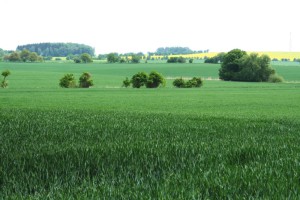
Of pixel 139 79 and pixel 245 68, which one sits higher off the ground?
pixel 245 68

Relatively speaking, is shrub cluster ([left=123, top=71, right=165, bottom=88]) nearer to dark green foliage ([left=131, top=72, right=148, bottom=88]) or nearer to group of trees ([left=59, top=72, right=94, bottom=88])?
dark green foliage ([left=131, top=72, right=148, bottom=88])

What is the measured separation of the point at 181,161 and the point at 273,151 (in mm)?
2445

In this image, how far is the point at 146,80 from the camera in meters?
86.0

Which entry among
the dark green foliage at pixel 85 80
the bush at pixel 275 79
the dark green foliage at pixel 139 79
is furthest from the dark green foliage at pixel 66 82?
the bush at pixel 275 79

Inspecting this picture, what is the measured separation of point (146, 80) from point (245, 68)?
1529 inches

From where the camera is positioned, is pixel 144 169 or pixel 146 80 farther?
pixel 146 80

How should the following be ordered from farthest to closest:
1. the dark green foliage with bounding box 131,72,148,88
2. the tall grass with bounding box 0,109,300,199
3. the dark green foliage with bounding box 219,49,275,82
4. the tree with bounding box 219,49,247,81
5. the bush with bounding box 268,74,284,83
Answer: the tree with bounding box 219,49,247,81 → the dark green foliage with bounding box 219,49,275,82 → the bush with bounding box 268,74,284,83 → the dark green foliage with bounding box 131,72,148,88 → the tall grass with bounding box 0,109,300,199

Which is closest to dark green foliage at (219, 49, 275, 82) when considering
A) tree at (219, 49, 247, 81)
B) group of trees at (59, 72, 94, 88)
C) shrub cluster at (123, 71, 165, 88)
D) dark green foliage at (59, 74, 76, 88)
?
tree at (219, 49, 247, 81)

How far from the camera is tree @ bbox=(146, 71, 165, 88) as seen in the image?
8621cm

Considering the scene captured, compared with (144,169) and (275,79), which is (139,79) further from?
(144,169)

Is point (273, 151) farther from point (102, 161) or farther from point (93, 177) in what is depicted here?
point (93, 177)

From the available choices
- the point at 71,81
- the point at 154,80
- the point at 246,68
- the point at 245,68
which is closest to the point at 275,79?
the point at 246,68

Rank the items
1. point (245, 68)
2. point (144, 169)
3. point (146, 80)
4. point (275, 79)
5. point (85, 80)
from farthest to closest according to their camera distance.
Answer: point (245, 68)
point (275, 79)
point (85, 80)
point (146, 80)
point (144, 169)

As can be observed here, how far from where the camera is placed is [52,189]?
22.5ft
